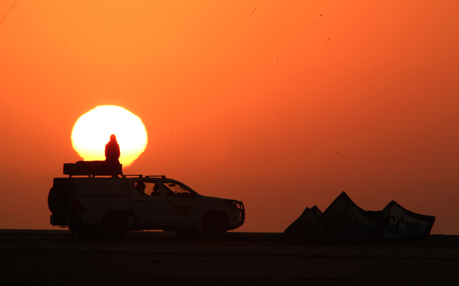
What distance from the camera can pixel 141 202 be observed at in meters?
20.9

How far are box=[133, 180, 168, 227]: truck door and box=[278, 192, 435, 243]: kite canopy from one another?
4.16 metres

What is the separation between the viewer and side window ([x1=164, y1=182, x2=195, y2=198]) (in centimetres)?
2139

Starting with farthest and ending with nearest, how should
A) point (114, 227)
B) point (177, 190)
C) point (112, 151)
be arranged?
point (177, 190) < point (112, 151) < point (114, 227)

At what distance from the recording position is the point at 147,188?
21.1m

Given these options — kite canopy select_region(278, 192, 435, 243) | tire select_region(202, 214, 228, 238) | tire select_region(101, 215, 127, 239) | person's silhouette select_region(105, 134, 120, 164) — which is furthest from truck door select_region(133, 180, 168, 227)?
kite canopy select_region(278, 192, 435, 243)

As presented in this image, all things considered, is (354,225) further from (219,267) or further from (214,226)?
(219,267)

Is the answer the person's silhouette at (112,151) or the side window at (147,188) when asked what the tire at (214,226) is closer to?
the side window at (147,188)

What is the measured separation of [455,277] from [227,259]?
4.63m

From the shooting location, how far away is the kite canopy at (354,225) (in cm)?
1920

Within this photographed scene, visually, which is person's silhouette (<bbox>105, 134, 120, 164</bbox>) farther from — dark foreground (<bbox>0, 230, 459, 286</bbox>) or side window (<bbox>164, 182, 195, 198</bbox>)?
dark foreground (<bbox>0, 230, 459, 286</bbox>)

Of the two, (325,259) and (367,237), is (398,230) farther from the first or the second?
(325,259)

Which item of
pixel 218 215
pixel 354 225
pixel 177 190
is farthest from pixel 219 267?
pixel 218 215

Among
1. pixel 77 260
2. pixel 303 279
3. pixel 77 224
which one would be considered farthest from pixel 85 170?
pixel 303 279

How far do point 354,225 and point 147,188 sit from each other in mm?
6905
